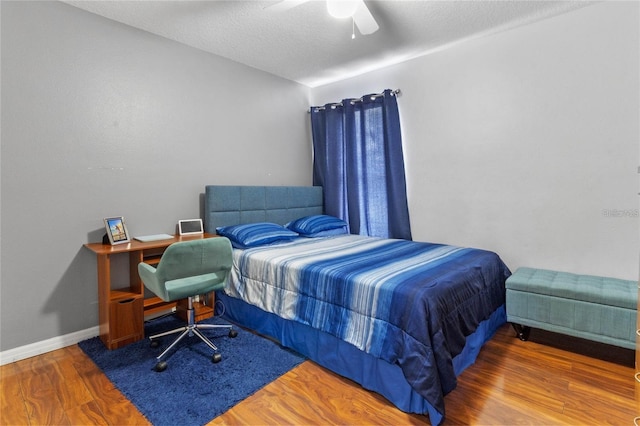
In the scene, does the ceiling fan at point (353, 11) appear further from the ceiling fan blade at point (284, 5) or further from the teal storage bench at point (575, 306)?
the teal storage bench at point (575, 306)

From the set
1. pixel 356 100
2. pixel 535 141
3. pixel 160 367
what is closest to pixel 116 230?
pixel 160 367

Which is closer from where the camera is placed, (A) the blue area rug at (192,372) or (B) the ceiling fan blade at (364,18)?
(A) the blue area rug at (192,372)

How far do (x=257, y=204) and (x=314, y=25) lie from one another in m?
1.94

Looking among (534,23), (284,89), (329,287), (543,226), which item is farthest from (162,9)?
(543,226)

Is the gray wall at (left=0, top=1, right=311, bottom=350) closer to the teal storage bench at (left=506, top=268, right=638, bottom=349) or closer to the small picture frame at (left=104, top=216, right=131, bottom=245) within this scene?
the small picture frame at (left=104, top=216, right=131, bottom=245)

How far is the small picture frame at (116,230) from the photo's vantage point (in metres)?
2.69

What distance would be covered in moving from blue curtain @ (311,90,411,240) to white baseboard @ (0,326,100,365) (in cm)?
291

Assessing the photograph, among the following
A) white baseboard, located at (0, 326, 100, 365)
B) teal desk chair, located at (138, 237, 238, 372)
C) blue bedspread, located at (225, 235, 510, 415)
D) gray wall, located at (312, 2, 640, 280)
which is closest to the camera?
blue bedspread, located at (225, 235, 510, 415)

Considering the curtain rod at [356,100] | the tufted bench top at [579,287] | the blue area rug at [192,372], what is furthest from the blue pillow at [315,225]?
the tufted bench top at [579,287]

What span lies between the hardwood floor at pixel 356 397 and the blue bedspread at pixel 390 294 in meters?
0.30

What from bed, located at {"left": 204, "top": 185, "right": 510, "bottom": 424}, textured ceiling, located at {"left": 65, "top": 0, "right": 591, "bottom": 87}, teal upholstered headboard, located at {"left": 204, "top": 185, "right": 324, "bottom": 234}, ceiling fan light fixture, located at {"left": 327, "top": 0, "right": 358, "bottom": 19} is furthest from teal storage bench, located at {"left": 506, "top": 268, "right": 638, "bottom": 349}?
teal upholstered headboard, located at {"left": 204, "top": 185, "right": 324, "bottom": 234}

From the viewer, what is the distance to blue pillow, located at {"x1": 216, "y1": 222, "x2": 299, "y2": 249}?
3.20 metres

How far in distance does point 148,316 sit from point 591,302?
12.1 feet

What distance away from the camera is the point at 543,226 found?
3.01 metres
